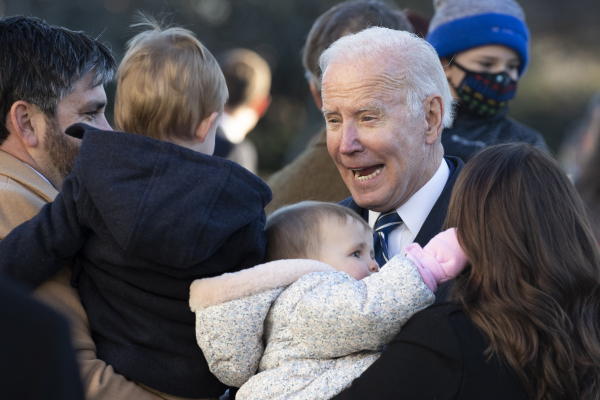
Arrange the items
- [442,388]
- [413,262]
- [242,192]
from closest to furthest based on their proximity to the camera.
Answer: [442,388] < [413,262] < [242,192]

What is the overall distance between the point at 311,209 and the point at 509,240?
0.72 metres

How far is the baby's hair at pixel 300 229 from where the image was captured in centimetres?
213

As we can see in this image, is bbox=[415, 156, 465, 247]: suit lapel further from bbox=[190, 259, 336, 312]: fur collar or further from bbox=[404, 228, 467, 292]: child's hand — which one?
bbox=[190, 259, 336, 312]: fur collar

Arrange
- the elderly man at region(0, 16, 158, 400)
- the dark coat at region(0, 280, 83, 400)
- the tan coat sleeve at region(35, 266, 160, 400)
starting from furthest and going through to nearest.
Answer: the elderly man at region(0, 16, 158, 400), the tan coat sleeve at region(35, 266, 160, 400), the dark coat at region(0, 280, 83, 400)

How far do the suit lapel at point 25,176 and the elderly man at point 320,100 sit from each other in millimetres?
1586

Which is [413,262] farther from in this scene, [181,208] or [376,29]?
[376,29]

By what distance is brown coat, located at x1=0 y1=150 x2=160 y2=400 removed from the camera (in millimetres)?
1910

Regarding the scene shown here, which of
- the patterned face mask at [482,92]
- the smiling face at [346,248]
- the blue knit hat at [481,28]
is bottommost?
the smiling face at [346,248]

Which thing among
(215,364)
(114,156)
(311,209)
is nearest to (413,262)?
(311,209)

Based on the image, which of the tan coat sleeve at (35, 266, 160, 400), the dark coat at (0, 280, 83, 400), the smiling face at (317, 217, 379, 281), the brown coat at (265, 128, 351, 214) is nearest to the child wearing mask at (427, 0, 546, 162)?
the brown coat at (265, 128, 351, 214)

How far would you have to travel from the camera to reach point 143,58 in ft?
7.39

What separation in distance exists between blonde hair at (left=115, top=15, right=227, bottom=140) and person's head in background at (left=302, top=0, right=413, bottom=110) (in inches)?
53.8

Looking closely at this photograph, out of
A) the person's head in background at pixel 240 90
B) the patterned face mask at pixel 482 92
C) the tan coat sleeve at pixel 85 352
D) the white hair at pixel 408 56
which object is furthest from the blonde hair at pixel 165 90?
the person's head in background at pixel 240 90

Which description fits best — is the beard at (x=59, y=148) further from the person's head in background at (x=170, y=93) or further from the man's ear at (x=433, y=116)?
the man's ear at (x=433, y=116)
